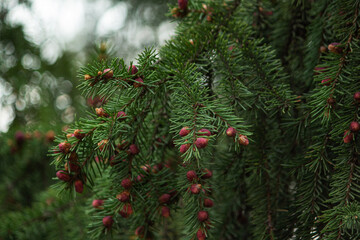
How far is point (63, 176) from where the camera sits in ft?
1.80

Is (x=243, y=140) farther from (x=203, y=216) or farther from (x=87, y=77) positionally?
(x=87, y=77)

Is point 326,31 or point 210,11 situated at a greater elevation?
point 210,11

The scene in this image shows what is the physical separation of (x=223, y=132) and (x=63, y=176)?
11.4 inches

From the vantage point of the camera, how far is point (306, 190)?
601 millimetres

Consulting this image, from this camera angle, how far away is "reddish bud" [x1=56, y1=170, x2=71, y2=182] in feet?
1.79

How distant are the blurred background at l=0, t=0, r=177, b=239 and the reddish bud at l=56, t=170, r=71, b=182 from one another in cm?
43

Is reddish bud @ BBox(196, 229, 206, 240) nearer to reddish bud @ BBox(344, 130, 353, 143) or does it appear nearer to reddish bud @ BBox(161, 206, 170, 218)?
reddish bud @ BBox(161, 206, 170, 218)

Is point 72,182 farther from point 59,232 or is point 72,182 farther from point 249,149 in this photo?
point 59,232

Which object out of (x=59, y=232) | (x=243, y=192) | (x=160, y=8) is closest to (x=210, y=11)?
(x=243, y=192)

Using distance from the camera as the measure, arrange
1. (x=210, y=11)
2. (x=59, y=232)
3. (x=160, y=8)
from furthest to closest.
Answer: (x=160, y=8) → (x=59, y=232) → (x=210, y=11)

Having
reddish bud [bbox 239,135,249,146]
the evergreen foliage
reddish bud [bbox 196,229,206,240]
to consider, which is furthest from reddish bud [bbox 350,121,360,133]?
reddish bud [bbox 196,229,206,240]

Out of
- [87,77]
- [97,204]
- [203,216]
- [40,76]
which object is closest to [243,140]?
[203,216]

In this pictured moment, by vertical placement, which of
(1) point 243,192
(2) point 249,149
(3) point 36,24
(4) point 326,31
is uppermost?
(3) point 36,24

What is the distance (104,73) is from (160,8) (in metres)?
1.33
